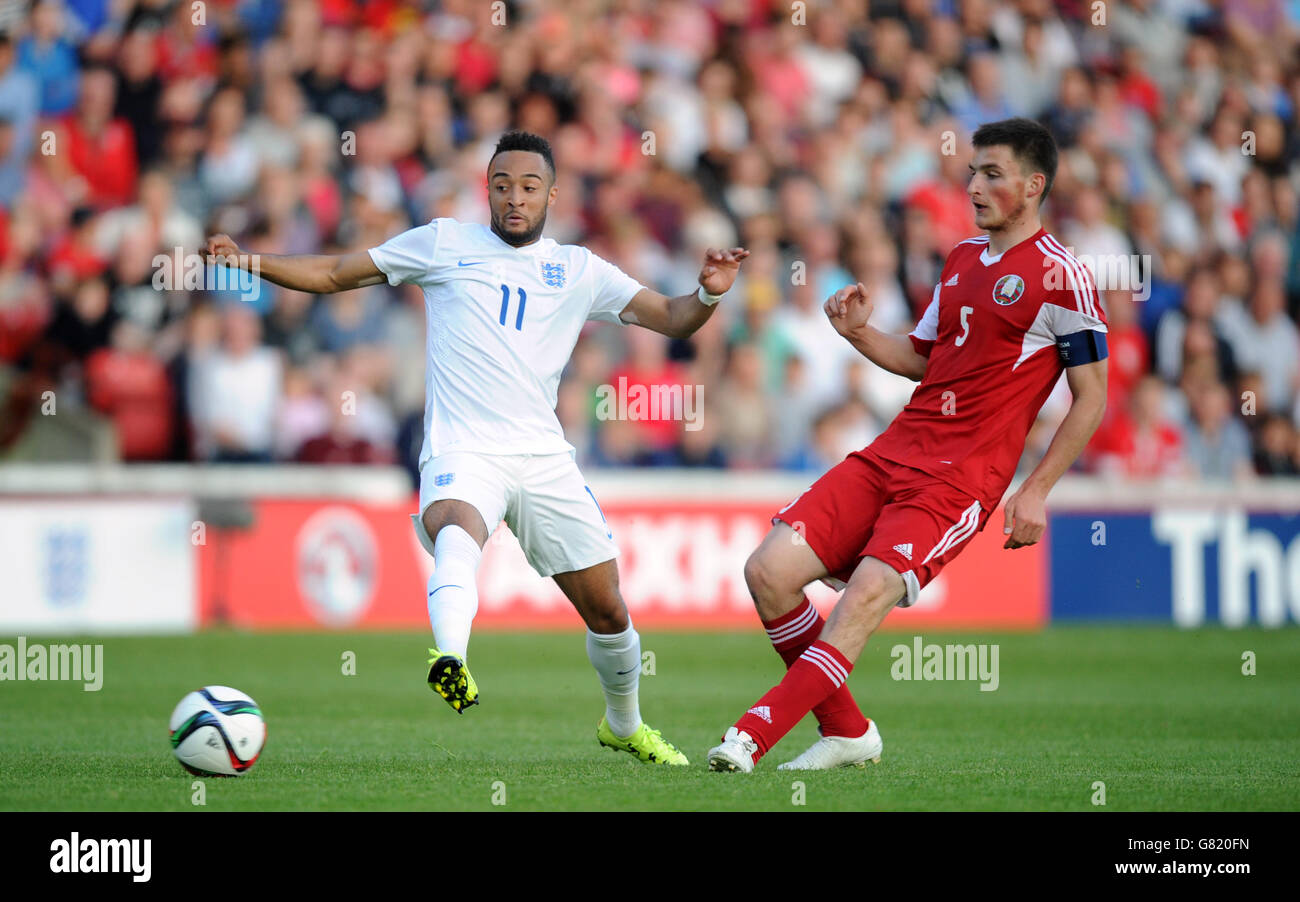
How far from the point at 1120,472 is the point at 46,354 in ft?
31.6

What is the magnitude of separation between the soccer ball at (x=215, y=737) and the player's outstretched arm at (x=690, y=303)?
7.66 ft

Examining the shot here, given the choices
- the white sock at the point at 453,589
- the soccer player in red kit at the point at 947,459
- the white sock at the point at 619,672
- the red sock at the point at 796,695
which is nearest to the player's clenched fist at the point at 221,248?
the white sock at the point at 453,589

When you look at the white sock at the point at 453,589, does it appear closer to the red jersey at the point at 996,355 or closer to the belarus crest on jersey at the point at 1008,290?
the red jersey at the point at 996,355

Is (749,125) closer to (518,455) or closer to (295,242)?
(295,242)

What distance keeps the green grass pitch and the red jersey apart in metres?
1.24

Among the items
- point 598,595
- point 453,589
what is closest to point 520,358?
point 598,595

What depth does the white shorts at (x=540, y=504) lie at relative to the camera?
23.8 feet

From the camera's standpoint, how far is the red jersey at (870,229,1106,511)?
22.8 ft

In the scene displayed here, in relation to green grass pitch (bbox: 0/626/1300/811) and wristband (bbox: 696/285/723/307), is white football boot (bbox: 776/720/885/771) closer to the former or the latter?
green grass pitch (bbox: 0/626/1300/811)

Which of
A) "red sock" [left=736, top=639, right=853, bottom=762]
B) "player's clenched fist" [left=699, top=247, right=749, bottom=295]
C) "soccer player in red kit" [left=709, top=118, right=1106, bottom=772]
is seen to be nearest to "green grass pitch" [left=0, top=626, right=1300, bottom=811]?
"red sock" [left=736, top=639, right=853, bottom=762]

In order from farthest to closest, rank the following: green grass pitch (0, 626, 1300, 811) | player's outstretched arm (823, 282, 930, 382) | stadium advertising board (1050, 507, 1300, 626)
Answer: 1. stadium advertising board (1050, 507, 1300, 626)
2. player's outstretched arm (823, 282, 930, 382)
3. green grass pitch (0, 626, 1300, 811)

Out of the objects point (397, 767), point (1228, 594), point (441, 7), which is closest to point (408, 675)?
point (397, 767)

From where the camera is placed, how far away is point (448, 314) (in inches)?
297

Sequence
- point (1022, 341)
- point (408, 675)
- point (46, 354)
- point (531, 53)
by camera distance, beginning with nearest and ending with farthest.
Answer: point (1022, 341) < point (408, 675) < point (46, 354) < point (531, 53)
